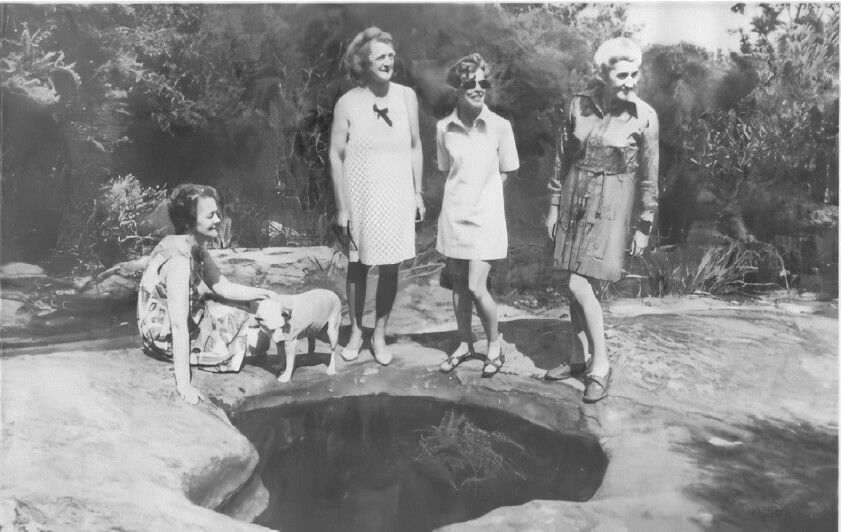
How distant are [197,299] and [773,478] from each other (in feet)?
9.70

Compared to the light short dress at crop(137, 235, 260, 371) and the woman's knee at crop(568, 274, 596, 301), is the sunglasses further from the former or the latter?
the light short dress at crop(137, 235, 260, 371)

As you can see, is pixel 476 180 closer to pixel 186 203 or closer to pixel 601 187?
pixel 601 187

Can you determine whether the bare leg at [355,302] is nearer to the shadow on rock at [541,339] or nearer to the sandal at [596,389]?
the shadow on rock at [541,339]

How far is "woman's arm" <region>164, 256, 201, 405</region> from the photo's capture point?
3.62m

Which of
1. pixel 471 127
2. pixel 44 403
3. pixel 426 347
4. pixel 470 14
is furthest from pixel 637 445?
pixel 44 403

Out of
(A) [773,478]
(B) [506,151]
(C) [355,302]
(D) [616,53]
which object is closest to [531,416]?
(C) [355,302]

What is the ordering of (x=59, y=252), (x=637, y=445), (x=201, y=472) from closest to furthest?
(x=201, y=472) < (x=637, y=445) < (x=59, y=252)

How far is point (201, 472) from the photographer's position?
130 inches

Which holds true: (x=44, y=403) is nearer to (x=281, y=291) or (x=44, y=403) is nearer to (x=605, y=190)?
(x=281, y=291)

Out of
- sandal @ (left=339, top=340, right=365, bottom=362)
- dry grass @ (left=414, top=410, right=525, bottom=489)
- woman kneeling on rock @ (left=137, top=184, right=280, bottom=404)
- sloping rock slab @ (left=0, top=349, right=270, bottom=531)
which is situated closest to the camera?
sloping rock slab @ (left=0, top=349, right=270, bottom=531)

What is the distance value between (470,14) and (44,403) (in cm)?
283

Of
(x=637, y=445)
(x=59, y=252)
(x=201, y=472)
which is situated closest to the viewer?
(x=201, y=472)

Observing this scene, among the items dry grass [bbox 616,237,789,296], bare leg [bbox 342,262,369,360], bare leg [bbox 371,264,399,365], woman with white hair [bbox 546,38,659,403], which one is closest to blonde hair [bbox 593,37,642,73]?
woman with white hair [bbox 546,38,659,403]

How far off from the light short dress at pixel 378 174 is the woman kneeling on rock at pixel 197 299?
1.96 ft
